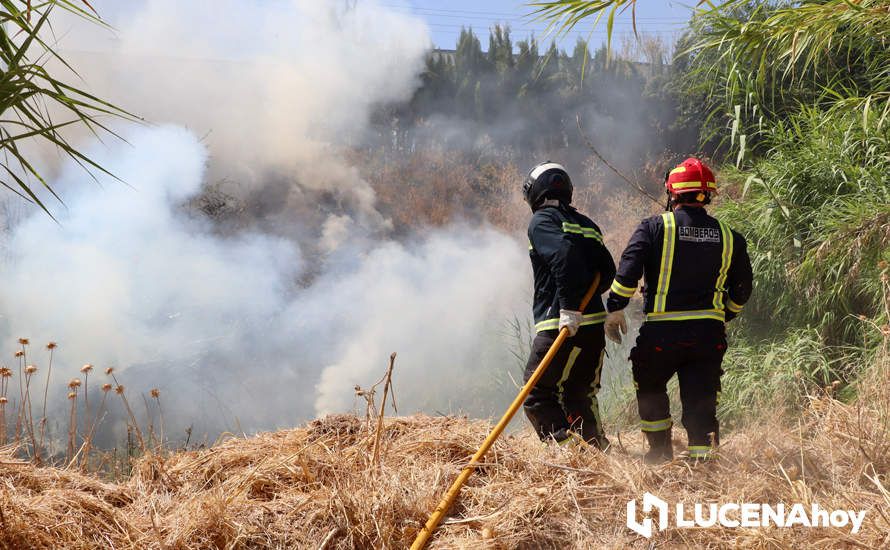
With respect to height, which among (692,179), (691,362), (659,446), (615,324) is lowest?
(659,446)

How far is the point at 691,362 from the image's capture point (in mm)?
3707

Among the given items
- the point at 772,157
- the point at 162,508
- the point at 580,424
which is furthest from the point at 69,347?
the point at 772,157

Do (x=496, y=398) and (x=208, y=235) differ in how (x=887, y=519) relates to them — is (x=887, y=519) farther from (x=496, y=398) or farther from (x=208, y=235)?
(x=208, y=235)

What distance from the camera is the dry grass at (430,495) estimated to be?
8.77 feet

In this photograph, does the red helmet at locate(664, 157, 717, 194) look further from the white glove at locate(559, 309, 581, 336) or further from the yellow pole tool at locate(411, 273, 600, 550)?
the yellow pole tool at locate(411, 273, 600, 550)

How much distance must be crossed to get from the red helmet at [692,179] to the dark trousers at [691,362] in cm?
70

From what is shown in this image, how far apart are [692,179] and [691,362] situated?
96 centimetres

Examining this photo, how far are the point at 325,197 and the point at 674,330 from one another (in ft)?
35.2

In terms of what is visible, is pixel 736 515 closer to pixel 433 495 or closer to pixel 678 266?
pixel 433 495

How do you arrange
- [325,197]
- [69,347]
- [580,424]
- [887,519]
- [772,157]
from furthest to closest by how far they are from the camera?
[325,197]
[69,347]
[772,157]
[580,424]
[887,519]

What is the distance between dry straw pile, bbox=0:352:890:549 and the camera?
8.76ft

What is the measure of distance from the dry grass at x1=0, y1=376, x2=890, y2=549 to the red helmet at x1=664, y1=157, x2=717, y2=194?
4.24 feet

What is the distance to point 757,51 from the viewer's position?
460cm

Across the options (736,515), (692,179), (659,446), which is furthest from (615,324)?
(736,515)
